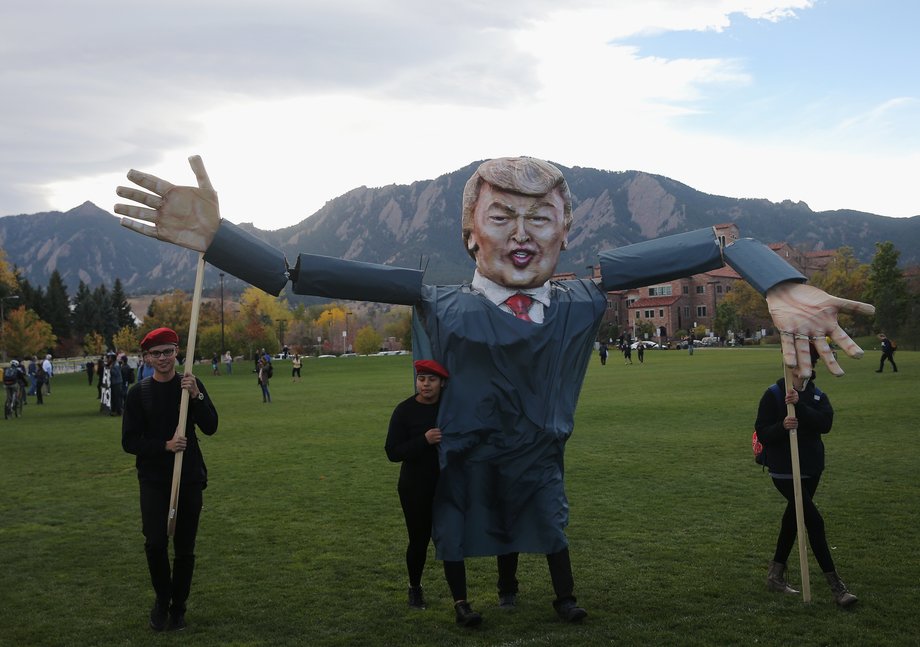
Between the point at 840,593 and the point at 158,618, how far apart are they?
4513mm

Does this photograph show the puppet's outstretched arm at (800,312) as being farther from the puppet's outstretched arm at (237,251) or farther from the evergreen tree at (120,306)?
the evergreen tree at (120,306)

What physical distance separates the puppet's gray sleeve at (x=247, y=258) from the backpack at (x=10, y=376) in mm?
17975

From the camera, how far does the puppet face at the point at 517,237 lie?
5.94 metres

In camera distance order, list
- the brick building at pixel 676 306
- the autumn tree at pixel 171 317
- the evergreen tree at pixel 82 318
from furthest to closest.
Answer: the brick building at pixel 676 306
the evergreen tree at pixel 82 318
the autumn tree at pixel 171 317

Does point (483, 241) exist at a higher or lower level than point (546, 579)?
higher

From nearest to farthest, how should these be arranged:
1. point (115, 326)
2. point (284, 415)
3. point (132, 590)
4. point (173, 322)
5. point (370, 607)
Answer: point (370, 607) < point (132, 590) < point (284, 415) < point (173, 322) < point (115, 326)

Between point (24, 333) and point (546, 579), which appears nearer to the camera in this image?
point (546, 579)

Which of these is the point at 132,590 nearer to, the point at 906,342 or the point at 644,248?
the point at 644,248

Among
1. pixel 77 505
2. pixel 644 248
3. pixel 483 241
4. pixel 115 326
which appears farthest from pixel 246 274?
pixel 115 326

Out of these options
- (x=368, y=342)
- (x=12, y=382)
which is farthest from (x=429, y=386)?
(x=368, y=342)

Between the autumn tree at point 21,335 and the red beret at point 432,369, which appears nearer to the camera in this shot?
the red beret at point 432,369

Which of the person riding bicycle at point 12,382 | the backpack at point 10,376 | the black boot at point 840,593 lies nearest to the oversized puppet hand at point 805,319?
the black boot at point 840,593

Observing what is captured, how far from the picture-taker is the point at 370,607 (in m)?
6.01

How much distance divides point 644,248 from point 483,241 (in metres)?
1.21
